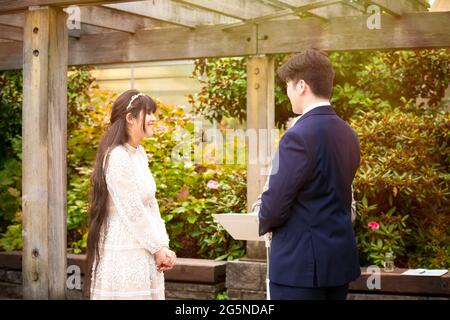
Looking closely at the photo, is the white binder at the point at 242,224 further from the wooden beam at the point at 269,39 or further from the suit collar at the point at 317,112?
the wooden beam at the point at 269,39

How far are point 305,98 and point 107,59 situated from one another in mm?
4856

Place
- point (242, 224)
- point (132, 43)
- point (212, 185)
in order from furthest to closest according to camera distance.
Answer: point (212, 185) < point (132, 43) < point (242, 224)

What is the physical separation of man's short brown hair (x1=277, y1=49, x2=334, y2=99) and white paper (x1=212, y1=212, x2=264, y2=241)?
0.88 metres

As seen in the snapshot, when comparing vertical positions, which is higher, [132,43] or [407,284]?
[132,43]

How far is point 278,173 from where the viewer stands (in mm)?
3164

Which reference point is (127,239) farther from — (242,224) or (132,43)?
(132,43)

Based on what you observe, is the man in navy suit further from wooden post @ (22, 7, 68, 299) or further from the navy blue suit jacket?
wooden post @ (22, 7, 68, 299)

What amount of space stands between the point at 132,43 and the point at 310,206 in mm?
4917

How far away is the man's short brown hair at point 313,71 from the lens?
328 centimetres

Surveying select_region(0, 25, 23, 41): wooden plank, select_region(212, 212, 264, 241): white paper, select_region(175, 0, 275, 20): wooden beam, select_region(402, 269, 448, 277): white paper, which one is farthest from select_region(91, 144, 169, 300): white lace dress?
select_region(0, 25, 23, 41): wooden plank

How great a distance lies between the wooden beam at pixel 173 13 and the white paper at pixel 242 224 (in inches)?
125

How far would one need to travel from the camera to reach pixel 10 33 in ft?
25.7

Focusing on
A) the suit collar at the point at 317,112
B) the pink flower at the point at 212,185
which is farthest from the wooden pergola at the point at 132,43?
the suit collar at the point at 317,112

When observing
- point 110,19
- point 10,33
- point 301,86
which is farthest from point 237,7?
point 301,86
